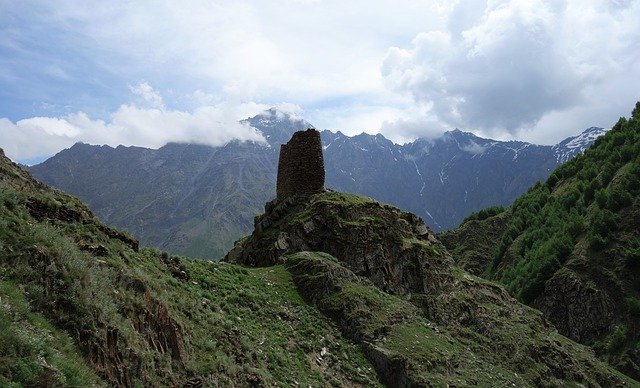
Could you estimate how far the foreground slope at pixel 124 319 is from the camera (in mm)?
11328

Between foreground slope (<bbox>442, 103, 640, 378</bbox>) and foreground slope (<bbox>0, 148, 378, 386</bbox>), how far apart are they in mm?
53719

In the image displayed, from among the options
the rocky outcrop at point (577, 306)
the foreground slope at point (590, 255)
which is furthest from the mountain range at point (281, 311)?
the foreground slope at point (590, 255)

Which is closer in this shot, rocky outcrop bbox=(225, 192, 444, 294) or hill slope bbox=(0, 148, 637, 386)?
hill slope bbox=(0, 148, 637, 386)

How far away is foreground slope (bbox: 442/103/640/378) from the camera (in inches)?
2724

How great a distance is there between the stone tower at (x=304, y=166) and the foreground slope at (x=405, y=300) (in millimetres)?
1496

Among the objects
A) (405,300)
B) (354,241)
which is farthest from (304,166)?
(405,300)

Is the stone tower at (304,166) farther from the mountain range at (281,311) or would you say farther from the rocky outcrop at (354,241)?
the rocky outcrop at (354,241)

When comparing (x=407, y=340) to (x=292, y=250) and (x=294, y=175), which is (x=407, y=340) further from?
(x=294, y=175)

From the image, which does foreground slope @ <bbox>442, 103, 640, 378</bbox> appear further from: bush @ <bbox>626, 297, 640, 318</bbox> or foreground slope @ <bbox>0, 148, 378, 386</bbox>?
foreground slope @ <bbox>0, 148, 378, 386</bbox>

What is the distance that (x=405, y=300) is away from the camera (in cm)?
3744

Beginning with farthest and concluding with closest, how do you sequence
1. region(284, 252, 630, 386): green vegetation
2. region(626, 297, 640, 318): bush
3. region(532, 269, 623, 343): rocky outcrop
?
1. region(532, 269, 623, 343): rocky outcrop
2. region(626, 297, 640, 318): bush
3. region(284, 252, 630, 386): green vegetation

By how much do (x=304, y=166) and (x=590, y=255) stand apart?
186 ft

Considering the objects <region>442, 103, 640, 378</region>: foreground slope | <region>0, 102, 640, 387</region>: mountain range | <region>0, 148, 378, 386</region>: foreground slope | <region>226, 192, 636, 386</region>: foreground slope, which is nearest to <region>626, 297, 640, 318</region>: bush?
<region>442, 103, 640, 378</region>: foreground slope

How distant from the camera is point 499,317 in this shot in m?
39.8
